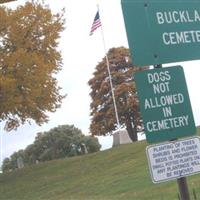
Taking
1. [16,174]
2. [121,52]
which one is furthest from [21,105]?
[121,52]

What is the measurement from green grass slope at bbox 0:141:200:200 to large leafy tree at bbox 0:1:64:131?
10.6 ft

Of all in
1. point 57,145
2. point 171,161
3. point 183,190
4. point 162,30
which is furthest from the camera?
point 57,145

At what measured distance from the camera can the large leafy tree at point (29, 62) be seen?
28656 millimetres

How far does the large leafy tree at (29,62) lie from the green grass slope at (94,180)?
3.22 metres

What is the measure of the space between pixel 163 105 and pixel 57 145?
207 feet

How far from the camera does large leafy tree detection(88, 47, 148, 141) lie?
5666 cm

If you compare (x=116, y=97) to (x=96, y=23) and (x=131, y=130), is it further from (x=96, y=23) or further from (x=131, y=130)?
(x=96, y=23)

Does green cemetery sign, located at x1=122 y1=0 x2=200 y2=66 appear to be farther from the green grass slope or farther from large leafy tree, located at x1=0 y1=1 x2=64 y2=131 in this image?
large leafy tree, located at x1=0 y1=1 x2=64 y2=131

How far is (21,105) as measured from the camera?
2972cm

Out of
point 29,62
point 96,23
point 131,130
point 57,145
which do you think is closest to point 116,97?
point 131,130

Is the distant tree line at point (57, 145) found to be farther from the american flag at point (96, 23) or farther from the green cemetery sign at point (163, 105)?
the green cemetery sign at point (163, 105)

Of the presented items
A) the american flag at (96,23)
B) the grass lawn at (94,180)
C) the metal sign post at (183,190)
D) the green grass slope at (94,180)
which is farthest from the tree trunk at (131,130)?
the metal sign post at (183,190)

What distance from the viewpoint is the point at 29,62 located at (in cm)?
2862

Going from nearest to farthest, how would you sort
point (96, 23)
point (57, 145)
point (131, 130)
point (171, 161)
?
point (171, 161) → point (96, 23) → point (131, 130) → point (57, 145)
